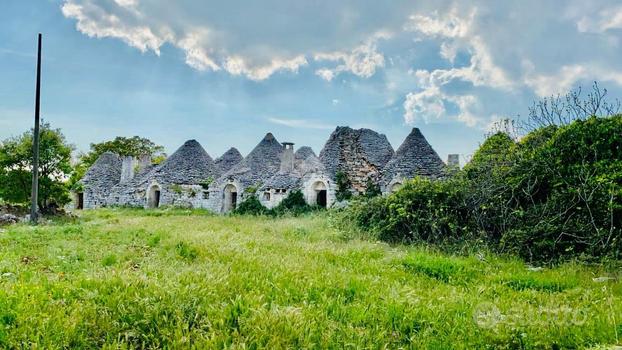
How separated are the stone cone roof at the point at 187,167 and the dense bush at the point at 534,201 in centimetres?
2273

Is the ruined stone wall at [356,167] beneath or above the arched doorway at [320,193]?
above

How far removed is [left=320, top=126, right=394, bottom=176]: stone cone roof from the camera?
2861 centimetres

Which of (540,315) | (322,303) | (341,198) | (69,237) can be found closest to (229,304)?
(322,303)

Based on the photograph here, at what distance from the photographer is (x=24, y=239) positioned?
38.3ft

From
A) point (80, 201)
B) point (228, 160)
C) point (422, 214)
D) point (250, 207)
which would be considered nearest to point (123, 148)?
point (80, 201)

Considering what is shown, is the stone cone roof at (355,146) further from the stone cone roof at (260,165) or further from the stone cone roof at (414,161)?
the stone cone roof at (260,165)

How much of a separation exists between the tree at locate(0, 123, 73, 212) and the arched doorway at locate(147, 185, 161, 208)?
851 centimetres

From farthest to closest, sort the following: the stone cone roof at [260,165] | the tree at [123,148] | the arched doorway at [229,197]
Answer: the tree at [123,148] → the arched doorway at [229,197] → the stone cone roof at [260,165]

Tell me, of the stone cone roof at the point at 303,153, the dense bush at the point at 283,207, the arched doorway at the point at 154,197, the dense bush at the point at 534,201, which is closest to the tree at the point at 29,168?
the arched doorway at the point at 154,197

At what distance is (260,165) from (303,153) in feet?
11.4

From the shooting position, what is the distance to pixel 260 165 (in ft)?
108

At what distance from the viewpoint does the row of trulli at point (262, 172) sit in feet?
89.1

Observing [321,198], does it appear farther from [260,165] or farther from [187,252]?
[187,252]

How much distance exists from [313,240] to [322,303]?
7171 millimetres
